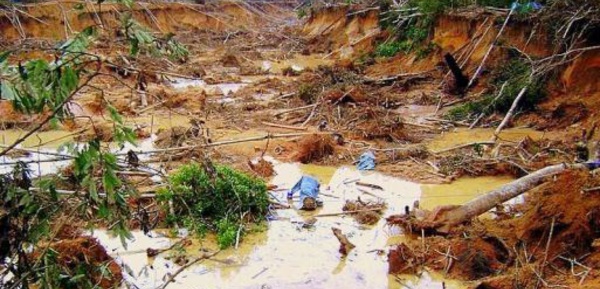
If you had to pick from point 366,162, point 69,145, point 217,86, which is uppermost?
point 69,145

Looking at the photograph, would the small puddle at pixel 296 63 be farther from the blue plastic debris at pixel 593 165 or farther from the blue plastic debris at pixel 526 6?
the blue plastic debris at pixel 593 165

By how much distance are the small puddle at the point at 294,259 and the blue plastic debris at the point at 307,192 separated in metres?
0.13

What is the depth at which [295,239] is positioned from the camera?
646 cm

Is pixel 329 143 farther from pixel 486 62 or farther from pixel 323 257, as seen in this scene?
pixel 486 62

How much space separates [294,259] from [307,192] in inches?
67.5

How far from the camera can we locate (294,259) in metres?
5.98

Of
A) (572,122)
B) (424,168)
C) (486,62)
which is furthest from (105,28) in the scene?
(486,62)

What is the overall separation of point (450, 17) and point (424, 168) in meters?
8.14

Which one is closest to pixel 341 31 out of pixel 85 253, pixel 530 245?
pixel 530 245

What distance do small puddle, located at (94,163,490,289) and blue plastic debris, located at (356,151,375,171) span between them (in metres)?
1.43

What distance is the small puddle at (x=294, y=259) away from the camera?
5.48 m

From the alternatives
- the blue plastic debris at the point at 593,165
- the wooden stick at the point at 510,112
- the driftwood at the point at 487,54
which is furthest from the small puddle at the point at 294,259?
the driftwood at the point at 487,54

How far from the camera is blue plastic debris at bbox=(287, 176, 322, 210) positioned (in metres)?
7.29

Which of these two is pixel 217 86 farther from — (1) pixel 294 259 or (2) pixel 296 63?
(1) pixel 294 259
